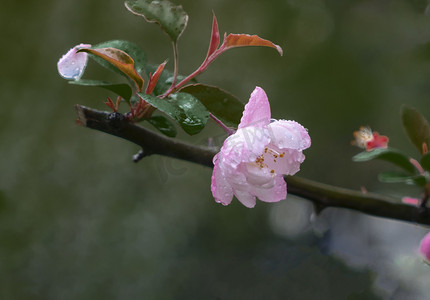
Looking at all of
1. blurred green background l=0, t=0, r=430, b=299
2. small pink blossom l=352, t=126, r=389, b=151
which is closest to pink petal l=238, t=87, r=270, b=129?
small pink blossom l=352, t=126, r=389, b=151

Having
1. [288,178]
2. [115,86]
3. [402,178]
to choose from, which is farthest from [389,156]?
[115,86]

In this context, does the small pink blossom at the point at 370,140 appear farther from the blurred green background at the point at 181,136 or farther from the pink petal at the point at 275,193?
the blurred green background at the point at 181,136

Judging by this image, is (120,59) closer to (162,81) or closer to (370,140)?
(162,81)

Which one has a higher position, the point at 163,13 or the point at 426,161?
the point at 163,13

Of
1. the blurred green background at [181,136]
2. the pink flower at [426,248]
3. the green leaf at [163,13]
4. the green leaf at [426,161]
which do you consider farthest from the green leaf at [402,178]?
the blurred green background at [181,136]

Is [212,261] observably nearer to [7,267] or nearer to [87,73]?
[7,267]

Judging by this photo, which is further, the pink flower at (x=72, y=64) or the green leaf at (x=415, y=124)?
the green leaf at (x=415, y=124)

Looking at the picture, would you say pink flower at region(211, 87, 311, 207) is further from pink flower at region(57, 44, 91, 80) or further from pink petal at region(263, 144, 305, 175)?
pink flower at region(57, 44, 91, 80)
